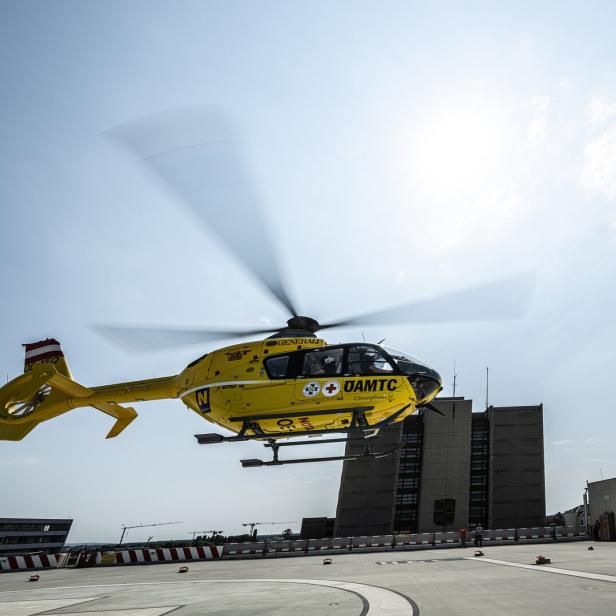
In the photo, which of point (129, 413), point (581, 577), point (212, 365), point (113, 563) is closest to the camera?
point (581, 577)

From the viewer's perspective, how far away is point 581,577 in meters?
10.0

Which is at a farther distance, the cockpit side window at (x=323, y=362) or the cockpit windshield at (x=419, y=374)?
the cockpit side window at (x=323, y=362)

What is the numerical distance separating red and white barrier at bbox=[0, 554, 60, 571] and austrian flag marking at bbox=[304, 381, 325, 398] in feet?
66.9

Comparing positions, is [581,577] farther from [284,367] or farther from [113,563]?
[113,563]

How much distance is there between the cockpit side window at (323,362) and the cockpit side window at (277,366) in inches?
19.1

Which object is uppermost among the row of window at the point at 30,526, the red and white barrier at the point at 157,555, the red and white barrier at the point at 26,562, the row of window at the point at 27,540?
the red and white barrier at the point at 157,555

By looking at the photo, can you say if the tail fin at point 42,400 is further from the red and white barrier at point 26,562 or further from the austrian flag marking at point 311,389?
the red and white barrier at point 26,562

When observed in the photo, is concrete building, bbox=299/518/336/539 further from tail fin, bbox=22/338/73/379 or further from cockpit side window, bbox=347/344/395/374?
cockpit side window, bbox=347/344/395/374

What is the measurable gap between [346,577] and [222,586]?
11.6 feet

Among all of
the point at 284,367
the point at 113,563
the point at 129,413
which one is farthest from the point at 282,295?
the point at 113,563

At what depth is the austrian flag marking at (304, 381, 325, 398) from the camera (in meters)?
11.4

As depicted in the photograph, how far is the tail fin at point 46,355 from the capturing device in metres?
15.6

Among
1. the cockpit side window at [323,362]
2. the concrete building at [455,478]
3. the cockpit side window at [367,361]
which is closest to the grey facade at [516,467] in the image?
the concrete building at [455,478]

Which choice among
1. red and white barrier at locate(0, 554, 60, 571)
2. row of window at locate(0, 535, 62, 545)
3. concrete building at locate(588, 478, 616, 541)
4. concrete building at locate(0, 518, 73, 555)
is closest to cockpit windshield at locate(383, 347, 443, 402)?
red and white barrier at locate(0, 554, 60, 571)
